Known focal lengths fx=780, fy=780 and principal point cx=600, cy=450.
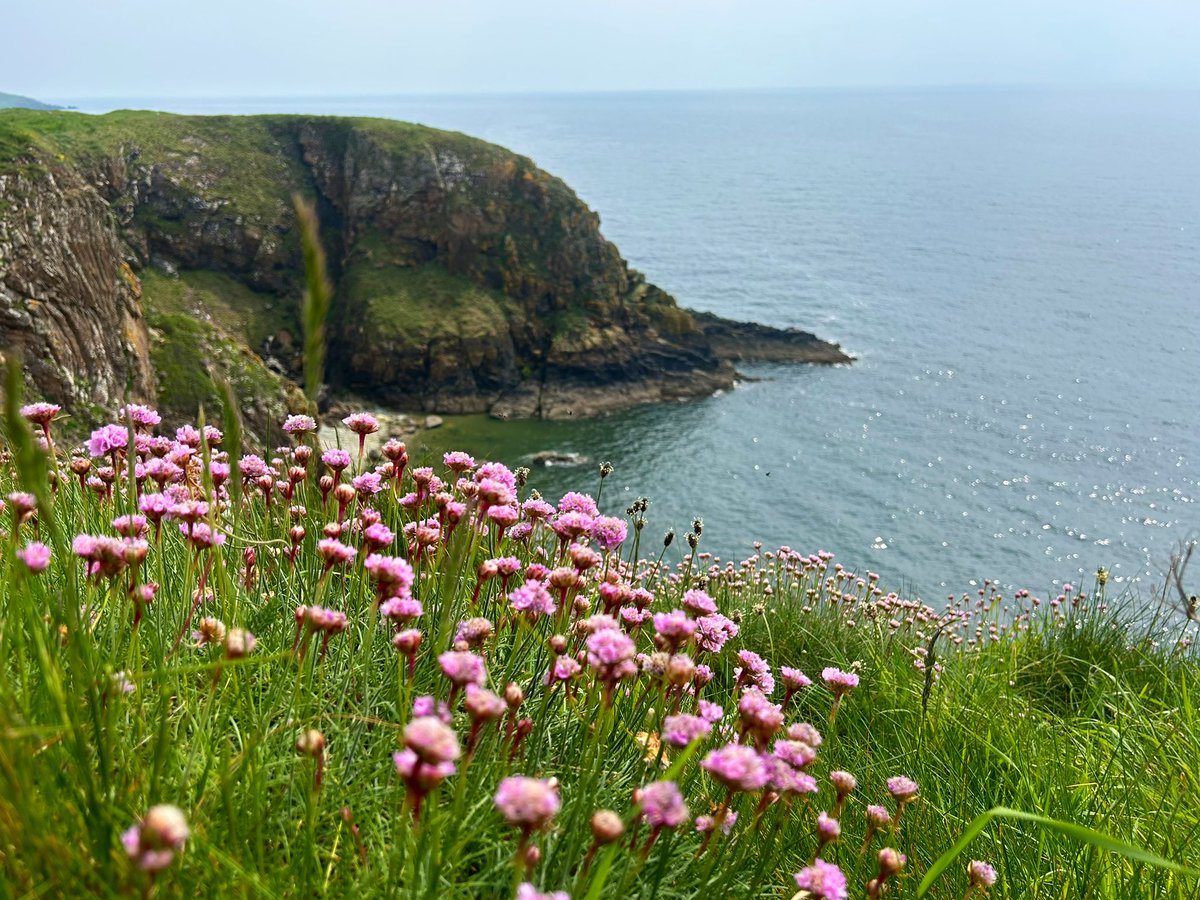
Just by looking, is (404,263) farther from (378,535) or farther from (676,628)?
(676,628)

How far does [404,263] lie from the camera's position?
74.2 metres

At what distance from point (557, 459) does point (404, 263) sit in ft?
108

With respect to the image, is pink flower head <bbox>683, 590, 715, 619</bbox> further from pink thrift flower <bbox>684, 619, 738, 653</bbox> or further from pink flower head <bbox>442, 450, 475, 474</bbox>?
pink flower head <bbox>442, 450, 475, 474</bbox>

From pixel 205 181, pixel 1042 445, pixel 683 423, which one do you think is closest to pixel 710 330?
pixel 683 423

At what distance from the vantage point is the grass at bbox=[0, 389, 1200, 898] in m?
1.71

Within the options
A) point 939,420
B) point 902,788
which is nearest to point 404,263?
point 939,420

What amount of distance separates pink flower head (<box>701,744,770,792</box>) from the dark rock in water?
49.5 m

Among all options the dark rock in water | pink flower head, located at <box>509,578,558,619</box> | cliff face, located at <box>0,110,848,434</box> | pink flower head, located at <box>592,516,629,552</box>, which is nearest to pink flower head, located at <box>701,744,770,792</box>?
pink flower head, located at <box>509,578,558,619</box>

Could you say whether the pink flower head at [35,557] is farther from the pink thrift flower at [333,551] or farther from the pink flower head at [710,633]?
the pink flower head at [710,633]

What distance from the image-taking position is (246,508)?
5715 mm

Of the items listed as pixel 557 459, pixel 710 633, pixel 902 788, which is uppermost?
pixel 710 633

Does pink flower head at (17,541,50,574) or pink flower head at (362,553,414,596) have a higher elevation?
pink flower head at (17,541,50,574)

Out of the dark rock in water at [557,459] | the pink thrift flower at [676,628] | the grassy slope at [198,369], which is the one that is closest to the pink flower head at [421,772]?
the pink thrift flower at [676,628]

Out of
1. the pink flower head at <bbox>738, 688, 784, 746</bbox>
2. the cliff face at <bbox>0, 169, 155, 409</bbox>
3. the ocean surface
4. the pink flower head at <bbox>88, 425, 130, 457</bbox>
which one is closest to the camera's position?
the pink flower head at <bbox>738, 688, 784, 746</bbox>
